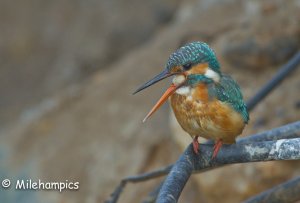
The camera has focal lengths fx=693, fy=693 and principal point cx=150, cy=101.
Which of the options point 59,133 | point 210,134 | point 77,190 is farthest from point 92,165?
point 210,134

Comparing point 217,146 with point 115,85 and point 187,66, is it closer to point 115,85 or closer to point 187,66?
point 187,66

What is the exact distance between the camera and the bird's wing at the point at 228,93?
2.01m

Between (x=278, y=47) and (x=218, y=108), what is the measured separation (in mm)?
2161

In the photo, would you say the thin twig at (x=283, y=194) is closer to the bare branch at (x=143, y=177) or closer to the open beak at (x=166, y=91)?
the bare branch at (x=143, y=177)

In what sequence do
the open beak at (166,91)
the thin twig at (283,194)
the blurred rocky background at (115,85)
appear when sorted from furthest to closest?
1. the blurred rocky background at (115,85)
2. the thin twig at (283,194)
3. the open beak at (166,91)

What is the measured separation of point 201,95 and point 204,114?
6 cm

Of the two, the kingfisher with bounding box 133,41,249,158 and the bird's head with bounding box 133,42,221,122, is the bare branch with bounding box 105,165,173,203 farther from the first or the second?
the bird's head with bounding box 133,42,221,122

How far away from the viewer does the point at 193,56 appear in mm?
1977

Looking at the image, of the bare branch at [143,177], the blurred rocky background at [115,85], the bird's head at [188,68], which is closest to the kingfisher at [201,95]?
the bird's head at [188,68]

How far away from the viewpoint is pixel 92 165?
498 centimetres

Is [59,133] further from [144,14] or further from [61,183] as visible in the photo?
[144,14]

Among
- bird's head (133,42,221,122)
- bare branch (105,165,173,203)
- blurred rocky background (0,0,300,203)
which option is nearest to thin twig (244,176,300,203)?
bare branch (105,165,173,203)

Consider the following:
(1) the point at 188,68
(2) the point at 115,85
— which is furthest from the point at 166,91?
(2) the point at 115,85

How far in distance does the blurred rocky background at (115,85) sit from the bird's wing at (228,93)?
1589mm
